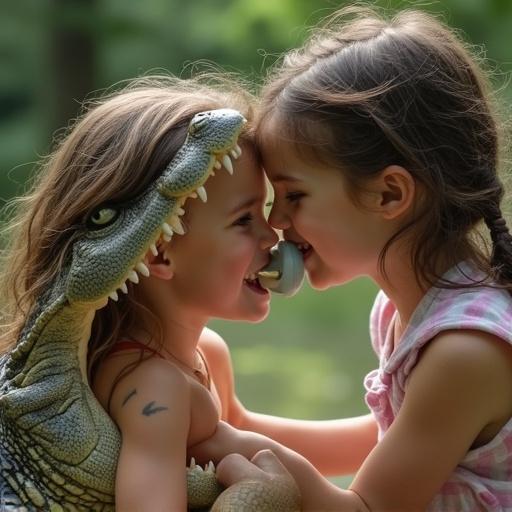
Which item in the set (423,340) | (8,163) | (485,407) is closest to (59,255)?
(423,340)

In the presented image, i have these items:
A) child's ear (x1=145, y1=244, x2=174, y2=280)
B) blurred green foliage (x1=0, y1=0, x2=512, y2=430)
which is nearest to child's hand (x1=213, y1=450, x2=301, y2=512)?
child's ear (x1=145, y1=244, x2=174, y2=280)

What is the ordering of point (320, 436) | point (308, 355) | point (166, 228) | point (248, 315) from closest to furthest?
point (166, 228), point (248, 315), point (320, 436), point (308, 355)

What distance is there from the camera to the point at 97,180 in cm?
199

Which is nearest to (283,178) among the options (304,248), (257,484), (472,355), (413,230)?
(304,248)

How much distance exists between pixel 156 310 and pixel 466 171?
661mm

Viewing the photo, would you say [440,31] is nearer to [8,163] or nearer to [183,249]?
[183,249]

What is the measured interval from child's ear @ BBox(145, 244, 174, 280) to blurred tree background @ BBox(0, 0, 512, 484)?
1001 millimetres

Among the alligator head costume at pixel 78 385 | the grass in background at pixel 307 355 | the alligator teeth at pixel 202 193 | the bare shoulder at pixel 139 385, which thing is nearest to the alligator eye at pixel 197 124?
the alligator head costume at pixel 78 385

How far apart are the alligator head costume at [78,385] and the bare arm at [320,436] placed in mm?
532

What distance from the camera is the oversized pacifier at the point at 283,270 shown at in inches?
84.5

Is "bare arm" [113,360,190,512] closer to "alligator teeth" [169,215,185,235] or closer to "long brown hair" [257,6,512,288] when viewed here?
"alligator teeth" [169,215,185,235]

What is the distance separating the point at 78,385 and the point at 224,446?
31cm

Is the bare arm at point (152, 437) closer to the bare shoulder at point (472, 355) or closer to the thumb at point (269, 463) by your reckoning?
the thumb at point (269, 463)

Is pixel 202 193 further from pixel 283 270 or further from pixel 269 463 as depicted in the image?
pixel 269 463
